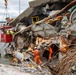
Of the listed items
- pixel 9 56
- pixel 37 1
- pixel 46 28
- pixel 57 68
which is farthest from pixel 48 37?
pixel 57 68

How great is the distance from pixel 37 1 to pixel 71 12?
4275 mm

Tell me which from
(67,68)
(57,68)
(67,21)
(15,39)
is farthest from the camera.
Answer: (15,39)

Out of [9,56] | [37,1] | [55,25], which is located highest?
[37,1]

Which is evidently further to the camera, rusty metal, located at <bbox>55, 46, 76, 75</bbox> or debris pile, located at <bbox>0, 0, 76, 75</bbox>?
debris pile, located at <bbox>0, 0, 76, 75</bbox>

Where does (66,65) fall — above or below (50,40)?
below

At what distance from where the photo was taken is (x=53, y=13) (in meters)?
19.9

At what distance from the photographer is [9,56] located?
80.1ft

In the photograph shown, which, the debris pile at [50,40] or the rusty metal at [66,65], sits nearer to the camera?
the rusty metal at [66,65]

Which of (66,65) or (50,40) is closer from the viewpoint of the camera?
(66,65)

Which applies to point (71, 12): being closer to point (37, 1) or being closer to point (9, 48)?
point (37, 1)

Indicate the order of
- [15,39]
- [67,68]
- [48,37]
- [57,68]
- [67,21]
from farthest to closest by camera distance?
[15,39] < [48,37] < [67,21] < [57,68] < [67,68]

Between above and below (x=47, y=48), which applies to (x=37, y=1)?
above

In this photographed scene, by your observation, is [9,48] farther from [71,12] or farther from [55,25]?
[71,12]

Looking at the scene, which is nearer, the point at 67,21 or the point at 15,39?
the point at 67,21
